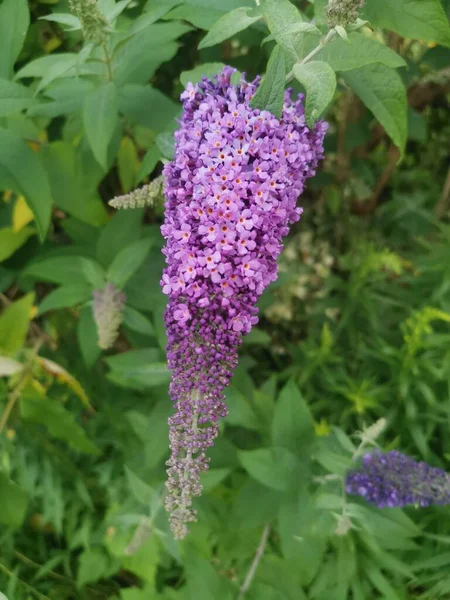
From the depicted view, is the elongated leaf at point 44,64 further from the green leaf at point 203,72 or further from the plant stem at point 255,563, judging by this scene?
the plant stem at point 255,563

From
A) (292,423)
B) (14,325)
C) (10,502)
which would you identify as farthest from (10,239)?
(292,423)

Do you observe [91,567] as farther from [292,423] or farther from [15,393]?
[292,423]

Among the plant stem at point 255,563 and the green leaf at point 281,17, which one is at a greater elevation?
the green leaf at point 281,17

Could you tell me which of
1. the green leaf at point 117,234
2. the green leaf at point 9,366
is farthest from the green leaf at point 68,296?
the green leaf at point 9,366

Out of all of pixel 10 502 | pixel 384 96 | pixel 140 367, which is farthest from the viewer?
pixel 10 502

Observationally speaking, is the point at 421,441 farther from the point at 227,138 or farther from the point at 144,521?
the point at 227,138

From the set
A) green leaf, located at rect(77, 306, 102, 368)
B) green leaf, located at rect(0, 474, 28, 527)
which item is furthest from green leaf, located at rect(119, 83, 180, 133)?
green leaf, located at rect(0, 474, 28, 527)
